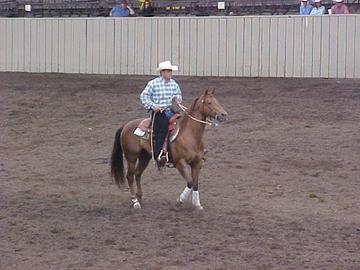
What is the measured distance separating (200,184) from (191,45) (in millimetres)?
9673

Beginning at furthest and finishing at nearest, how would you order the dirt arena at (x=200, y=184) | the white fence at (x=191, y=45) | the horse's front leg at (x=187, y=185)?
the white fence at (x=191, y=45) → the horse's front leg at (x=187, y=185) → the dirt arena at (x=200, y=184)

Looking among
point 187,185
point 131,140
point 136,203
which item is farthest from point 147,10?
point 187,185

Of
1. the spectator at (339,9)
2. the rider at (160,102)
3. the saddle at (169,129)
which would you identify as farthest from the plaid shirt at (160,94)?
the spectator at (339,9)

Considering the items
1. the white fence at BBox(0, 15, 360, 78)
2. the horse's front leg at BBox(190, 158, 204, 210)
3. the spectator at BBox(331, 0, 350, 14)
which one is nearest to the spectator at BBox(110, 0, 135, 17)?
the white fence at BBox(0, 15, 360, 78)

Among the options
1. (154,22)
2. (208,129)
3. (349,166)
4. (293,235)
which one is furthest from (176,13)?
(293,235)

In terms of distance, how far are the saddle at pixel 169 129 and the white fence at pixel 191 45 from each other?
385 inches

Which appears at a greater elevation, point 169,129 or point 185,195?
point 169,129

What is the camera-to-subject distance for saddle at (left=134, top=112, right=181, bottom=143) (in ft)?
38.0

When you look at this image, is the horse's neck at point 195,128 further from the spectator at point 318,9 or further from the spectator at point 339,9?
the spectator at point 339,9

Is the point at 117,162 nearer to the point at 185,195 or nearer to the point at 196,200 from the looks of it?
the point at 185,195

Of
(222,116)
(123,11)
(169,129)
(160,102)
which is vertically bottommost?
(169,129)

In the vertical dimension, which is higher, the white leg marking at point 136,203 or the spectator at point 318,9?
the spectator at point 318,9

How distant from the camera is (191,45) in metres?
22.7

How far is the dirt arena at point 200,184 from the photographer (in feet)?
30.5
